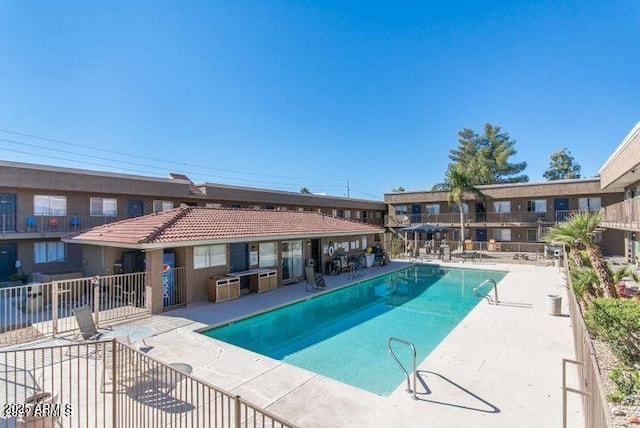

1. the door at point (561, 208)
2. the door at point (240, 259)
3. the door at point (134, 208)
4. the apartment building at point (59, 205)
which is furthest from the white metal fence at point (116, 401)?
the door at point (561, 208)

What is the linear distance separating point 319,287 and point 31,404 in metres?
12.7

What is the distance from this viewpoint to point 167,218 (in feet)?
47.0

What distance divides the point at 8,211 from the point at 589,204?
43988 mm

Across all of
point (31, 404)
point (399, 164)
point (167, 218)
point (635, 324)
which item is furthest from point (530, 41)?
point (399, 164)

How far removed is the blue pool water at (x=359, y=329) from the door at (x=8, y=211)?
50.0 feet

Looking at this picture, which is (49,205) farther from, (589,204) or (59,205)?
(589,204)

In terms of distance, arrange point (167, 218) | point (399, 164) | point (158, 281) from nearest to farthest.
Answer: point (158, 281) < point (167, 218) < point (399, 164)

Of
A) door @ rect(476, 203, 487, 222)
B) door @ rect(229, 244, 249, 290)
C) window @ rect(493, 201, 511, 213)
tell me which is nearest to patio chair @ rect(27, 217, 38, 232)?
door @ rect(229, 244, 249, 290)

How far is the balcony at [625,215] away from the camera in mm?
12478

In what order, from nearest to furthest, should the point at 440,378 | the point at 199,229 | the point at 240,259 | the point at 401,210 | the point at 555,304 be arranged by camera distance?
the point at 440,378 < the point at 555,304 < the point at 199,229 < the point at 240,259 < the point at 401,210

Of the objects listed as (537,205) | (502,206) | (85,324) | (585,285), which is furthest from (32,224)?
(537,205)

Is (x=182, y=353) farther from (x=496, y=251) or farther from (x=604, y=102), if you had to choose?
(x=496, y=251)

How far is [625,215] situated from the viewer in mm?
14492

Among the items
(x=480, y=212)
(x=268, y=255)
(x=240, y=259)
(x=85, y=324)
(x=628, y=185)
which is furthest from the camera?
(x=480, y=212)
